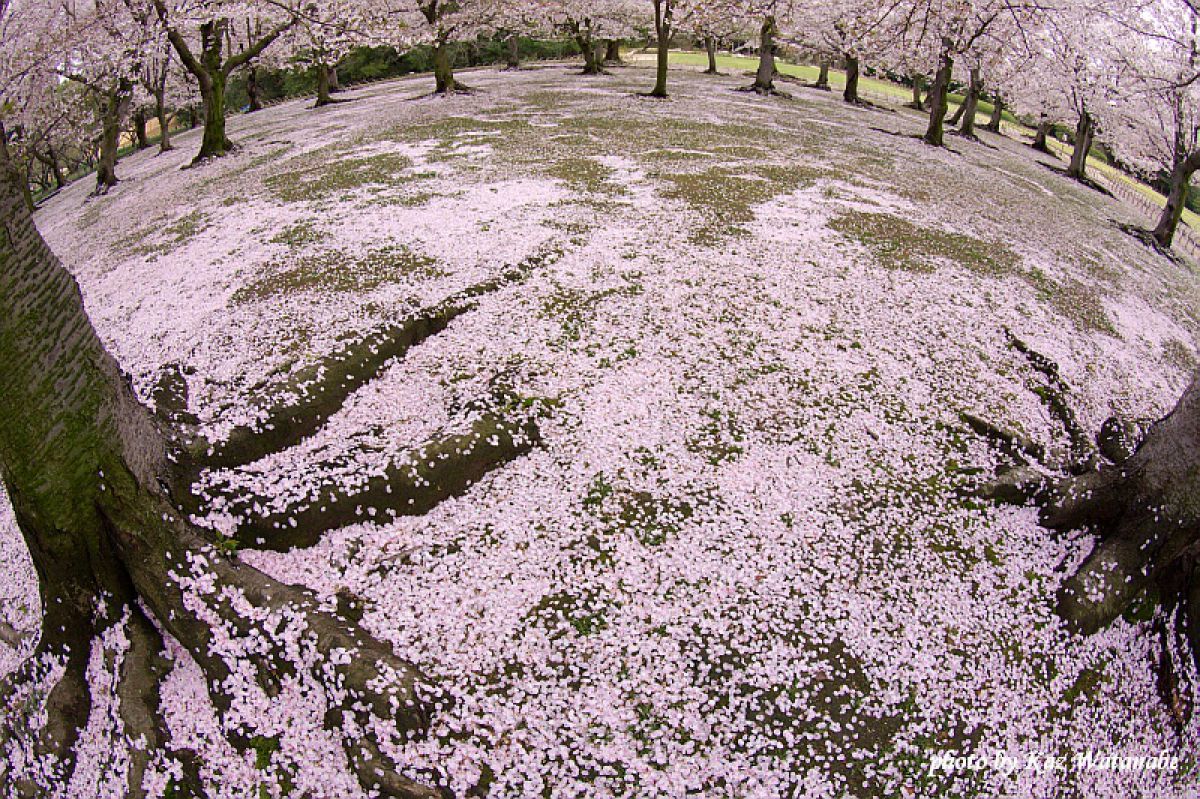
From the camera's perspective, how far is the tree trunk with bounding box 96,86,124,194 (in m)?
16.6

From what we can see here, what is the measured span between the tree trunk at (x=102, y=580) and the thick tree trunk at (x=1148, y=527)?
4.45 meters

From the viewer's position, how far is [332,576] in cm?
423

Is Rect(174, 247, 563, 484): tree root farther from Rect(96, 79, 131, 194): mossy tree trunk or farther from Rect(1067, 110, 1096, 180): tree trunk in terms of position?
Rect(1067, 110, 1096, 180): tree trunk

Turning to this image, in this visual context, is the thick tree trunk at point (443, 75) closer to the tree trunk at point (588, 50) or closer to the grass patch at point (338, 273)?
the tree trunk at point (588, 50)

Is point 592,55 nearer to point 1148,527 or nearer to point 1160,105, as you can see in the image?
point 1160,105

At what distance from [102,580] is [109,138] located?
18.5 meters

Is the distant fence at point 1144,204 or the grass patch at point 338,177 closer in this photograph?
the grass patch at point 338,177

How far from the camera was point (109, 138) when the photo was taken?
1669cm

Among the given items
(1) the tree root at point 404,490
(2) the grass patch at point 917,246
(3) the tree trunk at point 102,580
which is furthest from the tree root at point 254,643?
(2) the grass patch at point 917,246

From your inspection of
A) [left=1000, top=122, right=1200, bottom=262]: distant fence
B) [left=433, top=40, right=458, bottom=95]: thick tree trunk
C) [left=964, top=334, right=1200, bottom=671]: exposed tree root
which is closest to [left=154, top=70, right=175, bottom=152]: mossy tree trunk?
[left=433, top=40, right=458, bottom=95]: thick tree trunk

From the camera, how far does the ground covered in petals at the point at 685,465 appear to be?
360cm

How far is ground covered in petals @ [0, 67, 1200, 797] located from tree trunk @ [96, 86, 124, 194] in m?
6.76

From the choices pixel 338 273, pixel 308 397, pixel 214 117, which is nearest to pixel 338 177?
pixel 338 273

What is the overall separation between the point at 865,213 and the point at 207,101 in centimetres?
1704
